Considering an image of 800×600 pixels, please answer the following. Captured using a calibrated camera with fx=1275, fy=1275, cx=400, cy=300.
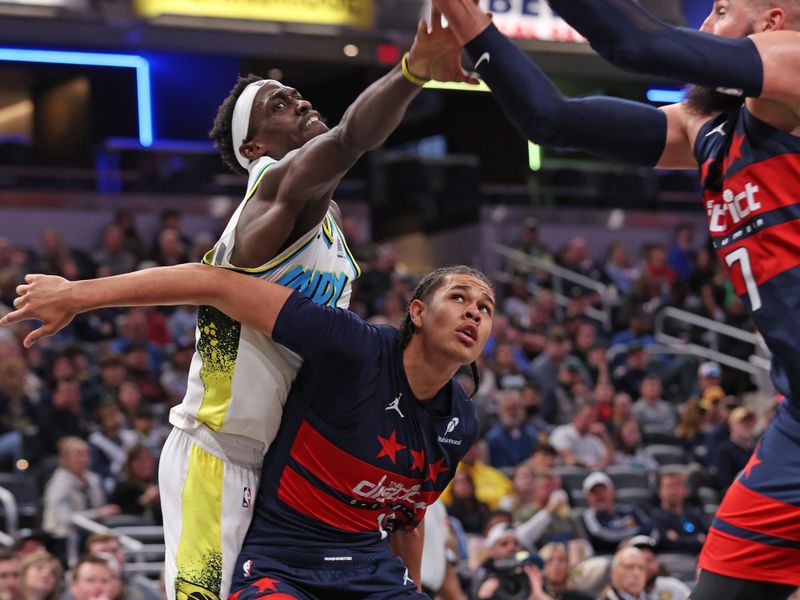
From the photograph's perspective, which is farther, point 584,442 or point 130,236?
point 130,236

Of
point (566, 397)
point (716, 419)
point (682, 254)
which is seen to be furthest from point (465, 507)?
point (682, 254)

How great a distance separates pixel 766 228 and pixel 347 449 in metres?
1.59

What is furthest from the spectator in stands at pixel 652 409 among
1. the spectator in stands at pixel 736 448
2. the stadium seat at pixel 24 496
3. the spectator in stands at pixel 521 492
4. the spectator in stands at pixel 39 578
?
the spectator in stands at pixel 39 578

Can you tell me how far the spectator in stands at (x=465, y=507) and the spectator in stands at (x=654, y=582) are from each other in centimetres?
151

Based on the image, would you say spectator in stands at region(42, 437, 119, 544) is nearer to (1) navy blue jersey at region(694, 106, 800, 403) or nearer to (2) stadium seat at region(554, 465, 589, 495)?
(2) stadium seat at region(554, 465, 589, 495)

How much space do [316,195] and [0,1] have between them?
12.7 m

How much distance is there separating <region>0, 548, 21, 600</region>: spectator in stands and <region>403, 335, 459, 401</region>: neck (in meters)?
4.04

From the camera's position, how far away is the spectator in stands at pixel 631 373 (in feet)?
47.5

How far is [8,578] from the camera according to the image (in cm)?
738

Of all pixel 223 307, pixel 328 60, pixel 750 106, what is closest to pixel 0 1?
pixel 328 60

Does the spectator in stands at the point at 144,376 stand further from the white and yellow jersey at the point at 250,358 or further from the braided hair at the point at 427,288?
the braided hair at the point at 427,288

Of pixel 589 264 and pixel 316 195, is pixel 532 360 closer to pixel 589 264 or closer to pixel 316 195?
pixel 589 264

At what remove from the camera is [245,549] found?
4211 mm

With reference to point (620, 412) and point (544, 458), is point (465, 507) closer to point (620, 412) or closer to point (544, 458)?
point (544, 458)
